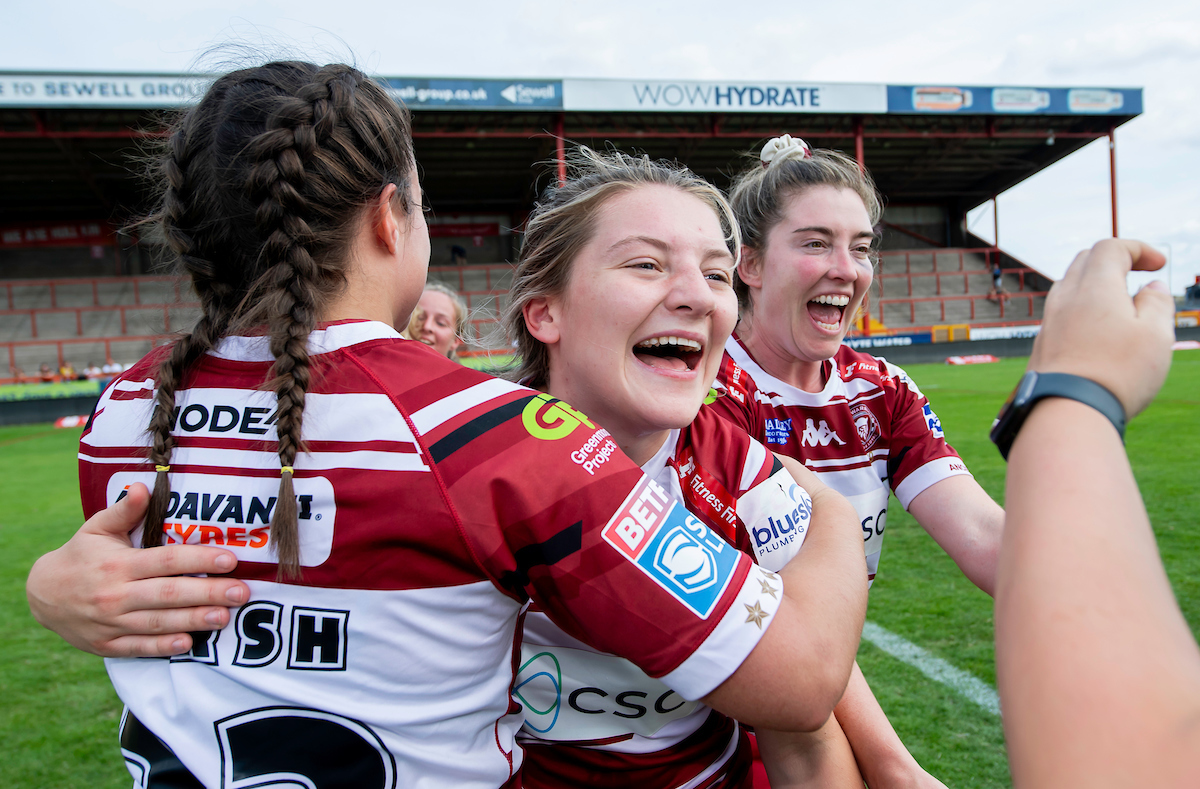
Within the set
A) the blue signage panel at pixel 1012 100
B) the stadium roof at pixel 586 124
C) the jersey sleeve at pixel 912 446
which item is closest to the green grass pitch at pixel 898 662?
the jersey sleeve at pixel 912 446

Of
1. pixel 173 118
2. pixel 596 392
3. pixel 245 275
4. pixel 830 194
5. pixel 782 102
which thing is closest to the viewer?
pixel 245 275

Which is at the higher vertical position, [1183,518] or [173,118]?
[173,118]

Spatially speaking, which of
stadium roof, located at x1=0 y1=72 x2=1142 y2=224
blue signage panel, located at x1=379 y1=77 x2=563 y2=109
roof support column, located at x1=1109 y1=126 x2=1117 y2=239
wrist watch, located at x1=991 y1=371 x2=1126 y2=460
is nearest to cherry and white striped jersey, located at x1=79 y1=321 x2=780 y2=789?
wrist watch, located at x1=991 y1=371 x2=1126 y2=460

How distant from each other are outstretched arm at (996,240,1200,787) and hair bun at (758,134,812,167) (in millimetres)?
1984

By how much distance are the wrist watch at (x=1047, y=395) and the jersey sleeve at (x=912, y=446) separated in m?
1.54

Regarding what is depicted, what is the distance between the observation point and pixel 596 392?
63.5 inches

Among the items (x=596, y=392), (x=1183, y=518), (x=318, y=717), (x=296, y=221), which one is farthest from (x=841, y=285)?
(x=1183, y=518)

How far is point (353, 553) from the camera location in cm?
97

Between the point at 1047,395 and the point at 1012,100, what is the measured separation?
30263mm

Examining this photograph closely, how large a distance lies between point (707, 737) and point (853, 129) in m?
27.5

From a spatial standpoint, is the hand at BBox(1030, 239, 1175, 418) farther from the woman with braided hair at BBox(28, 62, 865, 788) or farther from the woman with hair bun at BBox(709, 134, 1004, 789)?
the woman with hair bun at BBox(709, 134, 1004, 789)

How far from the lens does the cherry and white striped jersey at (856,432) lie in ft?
7.54

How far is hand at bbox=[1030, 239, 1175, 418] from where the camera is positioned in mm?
679

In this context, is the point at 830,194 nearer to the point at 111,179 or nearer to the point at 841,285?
the point at 841,285
